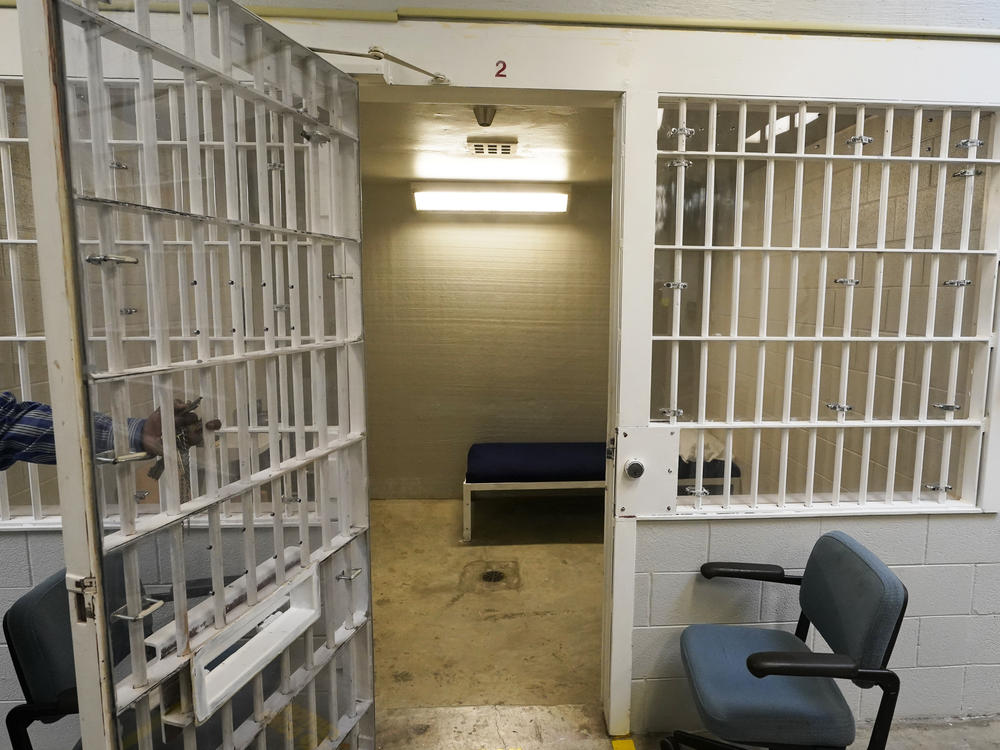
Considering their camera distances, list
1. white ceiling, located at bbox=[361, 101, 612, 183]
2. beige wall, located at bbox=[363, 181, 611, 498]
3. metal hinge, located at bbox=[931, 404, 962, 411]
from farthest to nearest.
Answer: beige wall, located at bbox=[363, 181, 611, 498] < white ceiling, located at bbox=[361, 101, 612, 183] < metal hinge, located at bbox=[931, 404, 962, 411]

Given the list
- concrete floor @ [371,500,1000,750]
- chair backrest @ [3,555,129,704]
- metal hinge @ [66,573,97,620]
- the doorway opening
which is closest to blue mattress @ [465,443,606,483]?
the doorway opening

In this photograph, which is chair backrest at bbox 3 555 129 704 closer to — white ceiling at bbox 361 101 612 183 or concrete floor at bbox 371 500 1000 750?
concrete floor at bbox 371 500 1000 750

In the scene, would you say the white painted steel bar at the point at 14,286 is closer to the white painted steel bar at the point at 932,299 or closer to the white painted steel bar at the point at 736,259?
the white painted steel bar at the point at 736,259

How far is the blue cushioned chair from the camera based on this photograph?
160 centimetres

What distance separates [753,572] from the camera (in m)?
2.04

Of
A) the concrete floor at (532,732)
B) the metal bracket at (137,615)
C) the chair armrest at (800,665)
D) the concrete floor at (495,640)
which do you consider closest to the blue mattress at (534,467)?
the concrete floor at (495,640)

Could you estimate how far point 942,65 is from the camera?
196 cm

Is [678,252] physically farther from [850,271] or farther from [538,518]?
[538,518]

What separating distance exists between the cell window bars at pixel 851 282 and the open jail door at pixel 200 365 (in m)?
1.10

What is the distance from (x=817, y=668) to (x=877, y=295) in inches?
48.4

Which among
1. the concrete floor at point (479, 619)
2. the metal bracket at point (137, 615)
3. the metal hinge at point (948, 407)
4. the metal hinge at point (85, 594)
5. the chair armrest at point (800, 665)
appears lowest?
the concrete floor at point (479, 619)

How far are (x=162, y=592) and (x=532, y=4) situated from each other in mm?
1925

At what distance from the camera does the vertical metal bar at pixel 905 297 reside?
79.1 inches

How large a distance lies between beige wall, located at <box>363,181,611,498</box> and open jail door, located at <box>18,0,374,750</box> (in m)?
2.62
